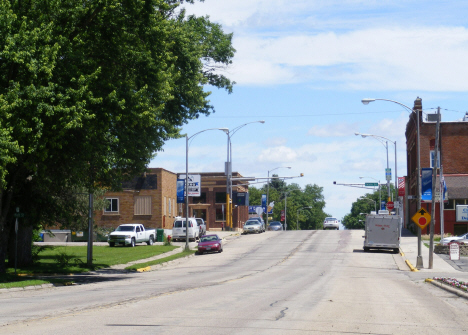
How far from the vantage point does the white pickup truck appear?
48.8 metres

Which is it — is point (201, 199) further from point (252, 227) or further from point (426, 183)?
point (426, 183)

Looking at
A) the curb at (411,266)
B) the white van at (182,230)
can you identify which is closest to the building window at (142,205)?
the white van at (182,230)

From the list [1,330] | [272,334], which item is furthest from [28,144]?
[272,334]

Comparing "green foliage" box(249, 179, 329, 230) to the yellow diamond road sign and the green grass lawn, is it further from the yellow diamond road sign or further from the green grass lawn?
the yellow diamond road sign

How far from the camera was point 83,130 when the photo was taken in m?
23.1

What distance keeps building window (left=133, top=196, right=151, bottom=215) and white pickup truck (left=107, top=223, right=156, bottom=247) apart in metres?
12.7

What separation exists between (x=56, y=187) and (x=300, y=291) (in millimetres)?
12888

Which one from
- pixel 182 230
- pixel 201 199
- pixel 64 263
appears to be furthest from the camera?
pixel 201 199

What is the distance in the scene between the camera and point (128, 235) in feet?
160

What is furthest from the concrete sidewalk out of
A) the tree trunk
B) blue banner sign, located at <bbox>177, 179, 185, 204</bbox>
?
blue banner sign, located at <bbox>177, 179, 185, 204</bbox>

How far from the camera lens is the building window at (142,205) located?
6391 cm

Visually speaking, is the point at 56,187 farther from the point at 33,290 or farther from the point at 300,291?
the point at 300,291

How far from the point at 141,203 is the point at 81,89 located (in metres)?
43.7

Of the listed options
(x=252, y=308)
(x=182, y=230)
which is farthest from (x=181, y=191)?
(x=252, y=308)
